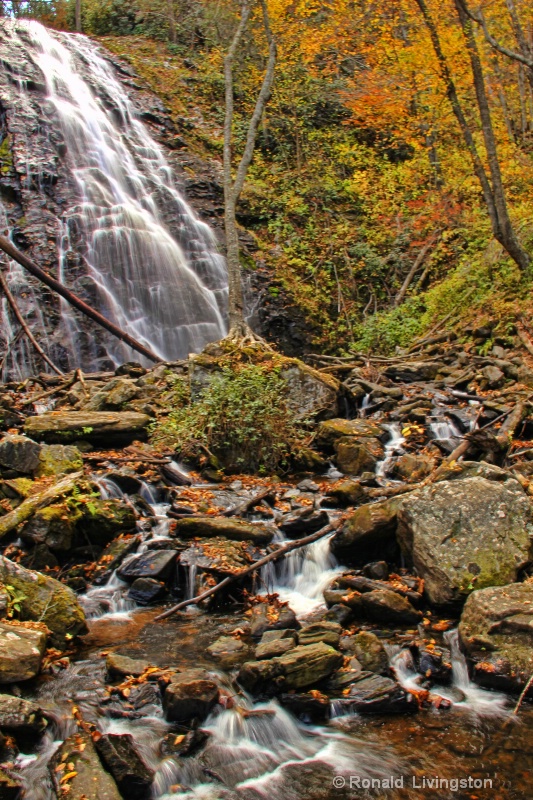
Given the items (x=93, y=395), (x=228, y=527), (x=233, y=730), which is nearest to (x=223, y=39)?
(x=93, y=395)

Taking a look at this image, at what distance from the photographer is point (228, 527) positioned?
690 centimetres

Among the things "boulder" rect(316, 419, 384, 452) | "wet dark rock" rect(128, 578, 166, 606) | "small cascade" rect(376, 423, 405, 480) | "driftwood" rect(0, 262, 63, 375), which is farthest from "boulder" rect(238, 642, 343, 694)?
"driftwood" rect(0, 262, 63, 375)

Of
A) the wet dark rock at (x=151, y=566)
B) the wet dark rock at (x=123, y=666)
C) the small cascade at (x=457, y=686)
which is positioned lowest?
the small cascade at (x=457, y=686)

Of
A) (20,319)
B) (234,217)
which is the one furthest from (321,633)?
A: (234,217)

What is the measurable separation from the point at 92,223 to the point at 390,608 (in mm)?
14293

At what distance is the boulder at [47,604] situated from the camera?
5.01 metres

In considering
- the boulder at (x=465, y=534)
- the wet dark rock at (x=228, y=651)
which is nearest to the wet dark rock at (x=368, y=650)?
the wet dark rock at (x=228, y=651)

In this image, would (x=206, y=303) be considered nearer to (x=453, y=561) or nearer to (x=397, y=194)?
(x=397, y=194)

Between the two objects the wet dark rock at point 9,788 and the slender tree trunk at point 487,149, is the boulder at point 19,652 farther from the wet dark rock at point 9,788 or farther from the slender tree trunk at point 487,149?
the slender tree trunk at point 487,149

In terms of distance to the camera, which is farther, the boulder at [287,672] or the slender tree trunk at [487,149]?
the slender tree trunk at [487,149]

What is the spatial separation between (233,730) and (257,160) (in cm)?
2163

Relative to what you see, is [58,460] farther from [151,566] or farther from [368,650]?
[368,650]

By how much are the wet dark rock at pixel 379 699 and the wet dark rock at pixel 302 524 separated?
2.64 metres

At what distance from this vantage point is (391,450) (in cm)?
995
